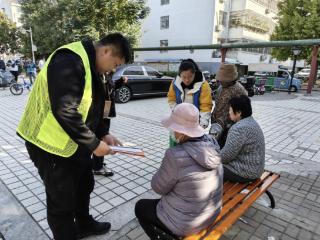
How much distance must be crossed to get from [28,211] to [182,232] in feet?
6.42

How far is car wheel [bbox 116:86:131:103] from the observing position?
34.2 ft

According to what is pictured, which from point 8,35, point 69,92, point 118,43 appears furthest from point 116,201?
point 8,35

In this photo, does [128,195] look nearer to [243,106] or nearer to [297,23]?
[243,106]

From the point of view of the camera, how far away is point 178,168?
6.01 feet

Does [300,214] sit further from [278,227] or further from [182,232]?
[182,232]

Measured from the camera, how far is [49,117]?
1.75 metres

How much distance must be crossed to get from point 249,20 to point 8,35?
31.6 metres

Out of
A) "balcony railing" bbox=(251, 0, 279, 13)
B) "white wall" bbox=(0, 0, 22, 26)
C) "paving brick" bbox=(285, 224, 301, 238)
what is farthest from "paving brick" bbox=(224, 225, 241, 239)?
"white wall" bbox=(0, 0, 22, 26)

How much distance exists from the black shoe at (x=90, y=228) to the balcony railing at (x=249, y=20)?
2954cm

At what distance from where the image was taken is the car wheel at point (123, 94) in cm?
1043

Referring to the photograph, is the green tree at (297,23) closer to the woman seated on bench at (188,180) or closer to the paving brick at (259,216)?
the paving brick at (259,216)

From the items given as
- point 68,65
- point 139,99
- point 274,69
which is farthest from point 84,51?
point 274,69

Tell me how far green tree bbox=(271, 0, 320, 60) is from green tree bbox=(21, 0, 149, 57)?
475 inches

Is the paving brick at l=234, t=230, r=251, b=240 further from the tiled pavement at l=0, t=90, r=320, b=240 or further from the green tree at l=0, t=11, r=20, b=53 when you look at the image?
the green tree at l=0, t=11, r=20, b=53
